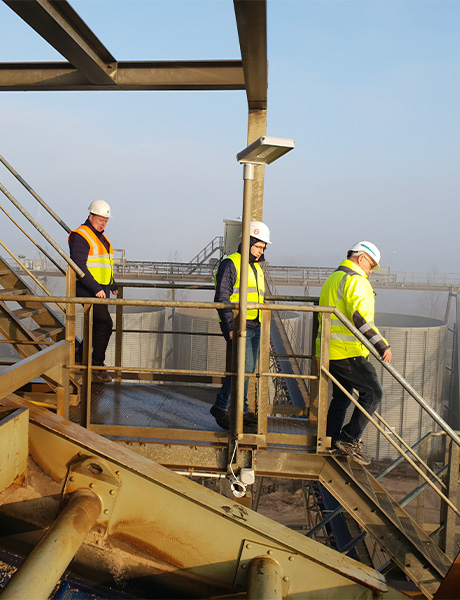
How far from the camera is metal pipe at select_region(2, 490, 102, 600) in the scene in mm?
1799

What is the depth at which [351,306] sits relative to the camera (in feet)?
13.5

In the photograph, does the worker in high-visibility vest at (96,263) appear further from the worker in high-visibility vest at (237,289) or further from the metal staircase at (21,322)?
the worker in high-visibility vest at (237,289)

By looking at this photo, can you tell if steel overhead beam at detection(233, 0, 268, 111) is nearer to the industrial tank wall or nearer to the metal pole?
the metal pole

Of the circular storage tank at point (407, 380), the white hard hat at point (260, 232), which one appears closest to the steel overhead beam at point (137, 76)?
the white hard hat at point (260, 232)

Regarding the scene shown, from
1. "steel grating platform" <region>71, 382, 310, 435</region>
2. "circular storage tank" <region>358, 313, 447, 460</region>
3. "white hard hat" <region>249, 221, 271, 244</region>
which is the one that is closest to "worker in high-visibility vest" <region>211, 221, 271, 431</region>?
"white hard hat" <region>249, 221, 271, 244</region>

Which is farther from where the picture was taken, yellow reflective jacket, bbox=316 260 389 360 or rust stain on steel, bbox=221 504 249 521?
yellow reflective jacket, bbox=316 260 389 360

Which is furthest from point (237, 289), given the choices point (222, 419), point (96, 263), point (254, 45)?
point (254, 45)

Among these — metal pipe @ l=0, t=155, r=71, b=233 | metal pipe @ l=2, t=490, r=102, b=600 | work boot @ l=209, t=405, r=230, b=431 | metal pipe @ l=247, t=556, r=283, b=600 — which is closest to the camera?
metal pipe @ l=2, t=490, r=102, b=600

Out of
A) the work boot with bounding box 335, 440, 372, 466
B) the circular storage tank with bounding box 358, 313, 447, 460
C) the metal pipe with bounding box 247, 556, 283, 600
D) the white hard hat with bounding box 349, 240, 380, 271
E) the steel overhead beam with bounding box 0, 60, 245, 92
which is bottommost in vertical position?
the circular storage tank with bounding box 358, 313, 447, 460

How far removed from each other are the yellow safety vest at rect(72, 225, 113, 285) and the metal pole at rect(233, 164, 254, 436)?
2.29 meters

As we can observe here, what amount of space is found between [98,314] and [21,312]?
0.84m

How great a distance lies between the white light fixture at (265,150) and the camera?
9.59ft

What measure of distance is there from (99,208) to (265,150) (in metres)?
2.75

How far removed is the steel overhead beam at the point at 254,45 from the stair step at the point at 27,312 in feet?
10.4
